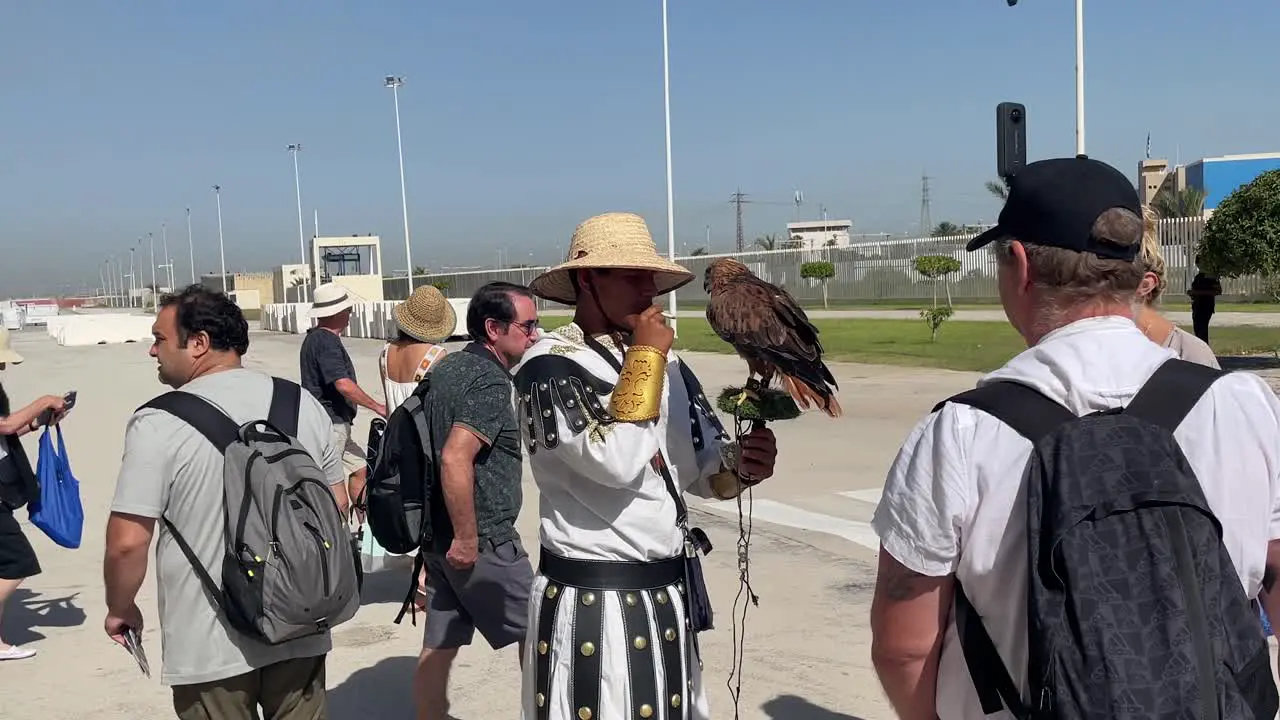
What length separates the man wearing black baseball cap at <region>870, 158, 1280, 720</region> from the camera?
1659 mm

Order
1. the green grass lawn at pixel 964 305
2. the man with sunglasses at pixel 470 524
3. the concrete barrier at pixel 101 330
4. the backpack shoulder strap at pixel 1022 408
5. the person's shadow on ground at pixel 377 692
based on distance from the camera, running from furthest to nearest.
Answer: the concrete barrier at pixel 101 330
the green grass lawn at pixel 964 305
the person's shadow on ground at pixel 377 692
the man with sunglasses at pixel 470 524
the backpack shoulder strap at pixel 1022 408

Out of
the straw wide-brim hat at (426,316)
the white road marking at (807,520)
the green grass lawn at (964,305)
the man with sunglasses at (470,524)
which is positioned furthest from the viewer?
the green grass lawn at (964,305)

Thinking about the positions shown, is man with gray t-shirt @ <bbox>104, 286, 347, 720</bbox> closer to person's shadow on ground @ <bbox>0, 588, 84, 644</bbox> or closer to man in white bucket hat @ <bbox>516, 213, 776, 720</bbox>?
man in white bucket hat @ <bbox>516, 213, 776, 720</bbox>

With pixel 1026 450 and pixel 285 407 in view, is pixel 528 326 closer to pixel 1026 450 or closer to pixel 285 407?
pixel 285 407

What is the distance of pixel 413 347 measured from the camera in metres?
5.69

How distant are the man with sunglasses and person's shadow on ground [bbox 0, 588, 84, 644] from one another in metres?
3.25

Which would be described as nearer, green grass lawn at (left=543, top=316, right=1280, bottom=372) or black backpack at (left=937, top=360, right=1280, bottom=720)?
black backpack at (left=937, top=360, right=1280, bottom=720)

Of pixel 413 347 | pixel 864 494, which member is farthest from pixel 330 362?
pixel 864 494

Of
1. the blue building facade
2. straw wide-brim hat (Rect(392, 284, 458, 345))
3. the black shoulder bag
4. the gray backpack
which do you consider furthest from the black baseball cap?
the blue building facade

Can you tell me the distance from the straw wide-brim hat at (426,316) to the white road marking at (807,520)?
10.6 ft

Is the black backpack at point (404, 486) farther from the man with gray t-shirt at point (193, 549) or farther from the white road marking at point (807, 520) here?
the white road marking at point (807, 520)

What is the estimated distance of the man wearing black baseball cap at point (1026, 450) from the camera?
1.66 m

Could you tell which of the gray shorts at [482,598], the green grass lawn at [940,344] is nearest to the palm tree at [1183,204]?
the green grass lawn at [940,344]

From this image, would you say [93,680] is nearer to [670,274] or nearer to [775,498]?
[670,274]
